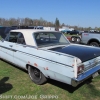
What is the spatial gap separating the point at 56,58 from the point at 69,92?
1.11 m

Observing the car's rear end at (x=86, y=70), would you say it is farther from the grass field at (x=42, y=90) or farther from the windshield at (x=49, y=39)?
the windshield at (x=49, y=39)

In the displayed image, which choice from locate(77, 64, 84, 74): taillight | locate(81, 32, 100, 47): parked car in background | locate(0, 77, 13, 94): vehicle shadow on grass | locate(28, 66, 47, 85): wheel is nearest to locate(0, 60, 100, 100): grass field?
locate(0, 77, 13, 94): vehicle shadow on grass

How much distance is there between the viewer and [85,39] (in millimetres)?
10375

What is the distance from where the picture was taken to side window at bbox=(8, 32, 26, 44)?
4.68 meters

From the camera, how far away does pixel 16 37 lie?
5.04 meters

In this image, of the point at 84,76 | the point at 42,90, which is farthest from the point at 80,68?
the point at 42,90

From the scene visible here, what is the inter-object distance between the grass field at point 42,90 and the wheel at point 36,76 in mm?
126

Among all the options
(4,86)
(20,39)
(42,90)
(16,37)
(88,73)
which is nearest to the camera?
(88,73)

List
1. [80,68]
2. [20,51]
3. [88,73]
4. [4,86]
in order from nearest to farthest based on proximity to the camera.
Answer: [80,68] → [88,73] → [4,86] → [20,51]

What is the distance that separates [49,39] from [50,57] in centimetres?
148

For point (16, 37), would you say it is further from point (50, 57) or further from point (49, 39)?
point (50, 57)

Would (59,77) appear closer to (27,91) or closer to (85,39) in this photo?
(27,91)

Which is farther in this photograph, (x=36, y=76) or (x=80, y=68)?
(x=36, y=76)

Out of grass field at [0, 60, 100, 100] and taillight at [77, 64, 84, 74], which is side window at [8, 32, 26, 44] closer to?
grass field at [0, 60, 100, 100]
